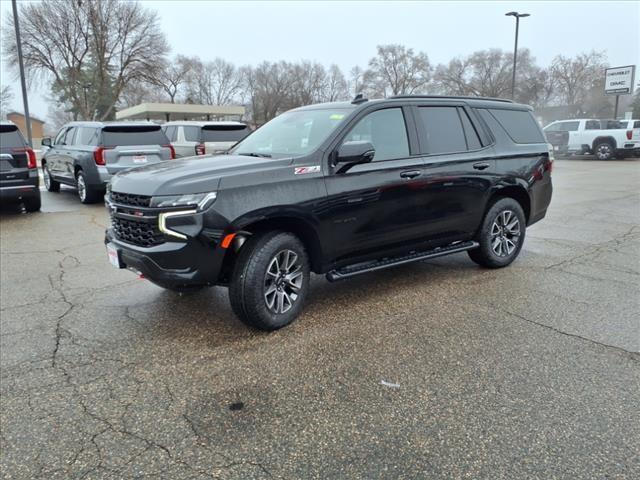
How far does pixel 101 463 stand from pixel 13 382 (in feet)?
4.04

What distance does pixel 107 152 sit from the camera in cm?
1038

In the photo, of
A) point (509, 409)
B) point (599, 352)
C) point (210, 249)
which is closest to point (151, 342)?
point (210, 249)

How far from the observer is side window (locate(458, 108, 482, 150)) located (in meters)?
5.35

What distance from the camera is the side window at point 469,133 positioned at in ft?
17.5

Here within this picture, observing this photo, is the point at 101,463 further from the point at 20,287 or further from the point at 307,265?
the point at 20,287

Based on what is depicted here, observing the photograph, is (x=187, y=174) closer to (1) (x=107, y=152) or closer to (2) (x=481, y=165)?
→ (2) (x=481, y=165)

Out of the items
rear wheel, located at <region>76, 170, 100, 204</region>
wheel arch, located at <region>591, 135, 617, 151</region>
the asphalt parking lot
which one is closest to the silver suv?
rear wheel, located at <region>76, 170, 100, 204</region>

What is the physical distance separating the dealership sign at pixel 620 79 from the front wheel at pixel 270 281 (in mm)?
35642

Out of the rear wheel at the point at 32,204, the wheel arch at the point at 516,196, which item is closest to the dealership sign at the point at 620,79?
the wheel arch at the point at 516,196

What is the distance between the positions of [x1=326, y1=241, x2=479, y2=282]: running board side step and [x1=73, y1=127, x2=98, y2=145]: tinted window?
322 inches

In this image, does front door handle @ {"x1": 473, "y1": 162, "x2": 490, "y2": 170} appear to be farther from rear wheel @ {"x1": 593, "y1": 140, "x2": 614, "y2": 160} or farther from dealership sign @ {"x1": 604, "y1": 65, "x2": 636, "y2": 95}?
dealership sign @ {"x1": 604, "y1": 65, "x2": 636, "y2": 95}

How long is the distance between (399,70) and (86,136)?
69200 millimetres

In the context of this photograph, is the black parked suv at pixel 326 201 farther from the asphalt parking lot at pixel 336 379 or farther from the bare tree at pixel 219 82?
the bare tree at pixel 219 82

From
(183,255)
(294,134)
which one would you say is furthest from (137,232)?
(294,134)
